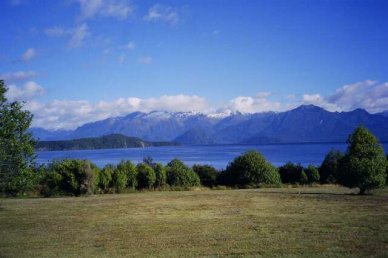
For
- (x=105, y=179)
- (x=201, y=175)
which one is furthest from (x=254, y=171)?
(x=105, y=179)

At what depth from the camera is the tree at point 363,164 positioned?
39.7 m

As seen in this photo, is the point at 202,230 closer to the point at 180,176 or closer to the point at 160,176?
the point at 160,176

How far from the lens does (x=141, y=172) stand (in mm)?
67062

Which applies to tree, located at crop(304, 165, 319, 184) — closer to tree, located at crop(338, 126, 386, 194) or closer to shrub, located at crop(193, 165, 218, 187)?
shrub, located at crop(193, 165, 218, 187)

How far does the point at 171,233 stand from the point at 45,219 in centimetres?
1060

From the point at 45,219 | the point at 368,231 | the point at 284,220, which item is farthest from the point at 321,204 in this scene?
the point at 45,219

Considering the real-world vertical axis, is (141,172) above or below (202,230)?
above

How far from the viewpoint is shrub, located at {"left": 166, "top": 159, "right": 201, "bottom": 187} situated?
69625 millimetres

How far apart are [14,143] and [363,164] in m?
31.1

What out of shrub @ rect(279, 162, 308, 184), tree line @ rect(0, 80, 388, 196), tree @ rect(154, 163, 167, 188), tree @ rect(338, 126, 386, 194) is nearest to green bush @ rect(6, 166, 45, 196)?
tree line @ rect(0, 80, 388, 196)

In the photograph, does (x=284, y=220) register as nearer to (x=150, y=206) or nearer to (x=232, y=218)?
(x=232, y=218)

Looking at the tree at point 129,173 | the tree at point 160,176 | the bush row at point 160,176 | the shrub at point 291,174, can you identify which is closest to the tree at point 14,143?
the bush row at point 160,176

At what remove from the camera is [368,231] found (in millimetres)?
19750

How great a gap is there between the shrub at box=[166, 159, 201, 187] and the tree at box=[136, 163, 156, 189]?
158 inches
